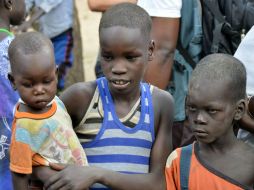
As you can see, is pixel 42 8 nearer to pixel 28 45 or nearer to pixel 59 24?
pixel 59 24

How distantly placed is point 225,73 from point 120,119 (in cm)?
53

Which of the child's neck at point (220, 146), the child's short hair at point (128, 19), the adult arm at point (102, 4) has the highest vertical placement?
the child's short hair at point (128, 19)

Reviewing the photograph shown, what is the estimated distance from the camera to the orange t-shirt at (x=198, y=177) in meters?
2.89

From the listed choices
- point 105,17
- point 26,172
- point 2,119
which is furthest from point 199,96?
point 2,119

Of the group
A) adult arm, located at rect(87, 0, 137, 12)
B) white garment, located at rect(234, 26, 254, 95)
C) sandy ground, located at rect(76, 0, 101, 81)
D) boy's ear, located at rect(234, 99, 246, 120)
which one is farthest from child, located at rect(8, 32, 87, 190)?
sandy ground, located at rect(76, 0, 101, 81)

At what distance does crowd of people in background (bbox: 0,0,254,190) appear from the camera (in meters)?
2.94

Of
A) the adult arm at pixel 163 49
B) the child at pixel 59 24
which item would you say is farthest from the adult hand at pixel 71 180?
the child at pixel 59 24

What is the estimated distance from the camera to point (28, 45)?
10.1 ft

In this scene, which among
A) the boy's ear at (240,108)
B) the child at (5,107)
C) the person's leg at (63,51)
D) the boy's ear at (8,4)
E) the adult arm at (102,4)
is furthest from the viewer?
the person's leg at (63,51)

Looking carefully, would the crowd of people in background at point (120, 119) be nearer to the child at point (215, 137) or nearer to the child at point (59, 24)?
the child at point (215, 137)

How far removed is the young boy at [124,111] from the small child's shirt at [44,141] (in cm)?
11

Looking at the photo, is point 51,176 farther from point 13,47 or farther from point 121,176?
point 13,47

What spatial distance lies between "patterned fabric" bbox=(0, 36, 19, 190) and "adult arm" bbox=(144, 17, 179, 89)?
886 mm

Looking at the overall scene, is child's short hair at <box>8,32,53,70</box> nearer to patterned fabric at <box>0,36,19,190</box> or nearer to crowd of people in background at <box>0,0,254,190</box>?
crowd of people in background at <box>0,0,254,190</box>
